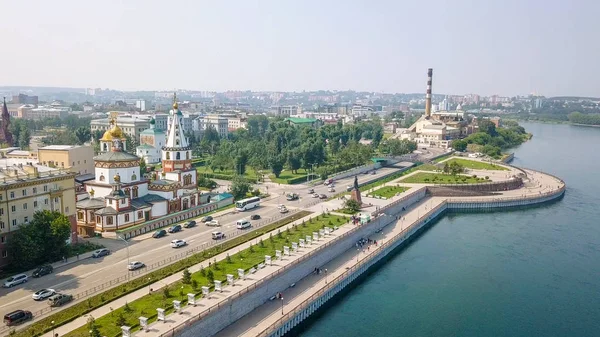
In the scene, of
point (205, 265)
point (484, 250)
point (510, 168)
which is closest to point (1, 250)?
point (205, 265)

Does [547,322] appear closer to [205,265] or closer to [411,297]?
[411,297]

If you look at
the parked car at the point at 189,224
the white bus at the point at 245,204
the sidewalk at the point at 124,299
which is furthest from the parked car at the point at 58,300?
the white bus at the point at 245,204

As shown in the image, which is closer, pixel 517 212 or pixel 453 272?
pixel 453 272

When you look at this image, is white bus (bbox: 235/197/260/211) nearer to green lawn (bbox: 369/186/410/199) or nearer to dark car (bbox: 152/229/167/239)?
dark car (bbox: 152/229/167/239)

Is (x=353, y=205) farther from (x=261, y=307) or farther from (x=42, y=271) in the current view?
(x=42, y=271)

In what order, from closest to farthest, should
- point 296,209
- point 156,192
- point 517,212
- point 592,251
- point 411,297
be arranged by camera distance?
point 411,297 → point 592,251 → point 156,192 → point 296,209 → point 517,212

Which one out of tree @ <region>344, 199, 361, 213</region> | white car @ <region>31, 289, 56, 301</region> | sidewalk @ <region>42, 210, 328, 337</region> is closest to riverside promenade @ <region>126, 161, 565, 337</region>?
tree @ <region>344, 199, 361, 213</region>

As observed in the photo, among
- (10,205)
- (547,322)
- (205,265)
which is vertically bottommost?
(547,322)
